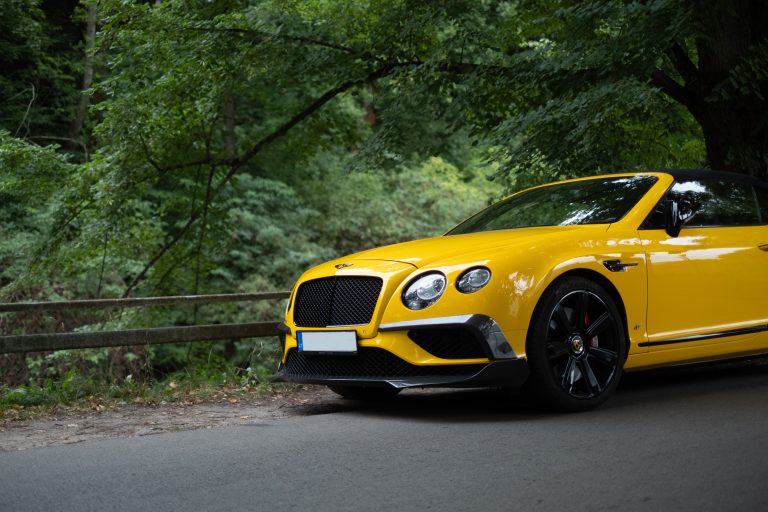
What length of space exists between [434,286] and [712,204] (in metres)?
2.66

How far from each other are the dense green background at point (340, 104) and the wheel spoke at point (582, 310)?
13.2 feet

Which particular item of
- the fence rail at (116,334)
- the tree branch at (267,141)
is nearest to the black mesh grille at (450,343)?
the fence rail at (116,334)

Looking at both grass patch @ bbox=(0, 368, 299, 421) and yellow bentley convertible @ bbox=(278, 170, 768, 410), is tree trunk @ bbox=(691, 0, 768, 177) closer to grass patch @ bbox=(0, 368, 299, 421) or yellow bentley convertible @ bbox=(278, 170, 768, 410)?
yellow bentley convertible @ bbox=(278, 170, 768, 410)

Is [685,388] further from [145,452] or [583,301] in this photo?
[145,452]

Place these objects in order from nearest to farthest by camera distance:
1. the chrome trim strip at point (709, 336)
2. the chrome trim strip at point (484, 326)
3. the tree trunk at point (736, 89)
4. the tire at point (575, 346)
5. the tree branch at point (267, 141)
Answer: the chrome trim strip at point (484, 326) < the tire at point (575, 346) < the chrome trim strip at point (709, 336) < the tree trunk at point (736, 89) < the tree branch at point (267, 141)

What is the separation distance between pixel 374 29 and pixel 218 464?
8932 mm

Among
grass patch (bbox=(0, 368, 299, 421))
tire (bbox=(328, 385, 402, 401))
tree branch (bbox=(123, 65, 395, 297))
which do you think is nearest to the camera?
tire (bbox=(328, 385, 402, 401))

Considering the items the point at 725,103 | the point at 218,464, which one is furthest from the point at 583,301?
the point at 725,103

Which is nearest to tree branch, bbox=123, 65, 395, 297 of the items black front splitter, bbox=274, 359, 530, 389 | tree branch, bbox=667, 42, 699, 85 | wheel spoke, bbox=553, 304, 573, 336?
tree branch, bbox=667, 42, 699, 85

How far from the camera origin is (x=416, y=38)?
43.3ft

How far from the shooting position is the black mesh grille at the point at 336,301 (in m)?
6.30

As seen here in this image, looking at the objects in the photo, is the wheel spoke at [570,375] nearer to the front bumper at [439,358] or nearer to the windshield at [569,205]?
the front bumper at [439,358]

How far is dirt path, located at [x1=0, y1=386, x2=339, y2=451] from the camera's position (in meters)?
6.30

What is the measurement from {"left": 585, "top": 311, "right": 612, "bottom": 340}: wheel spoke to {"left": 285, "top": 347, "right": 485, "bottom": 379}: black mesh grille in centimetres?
86
